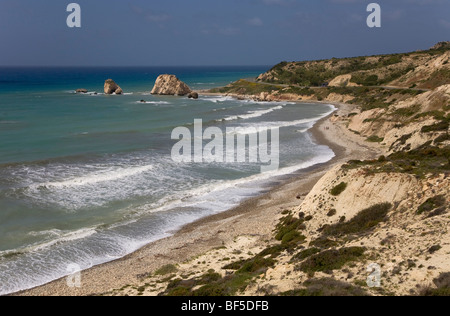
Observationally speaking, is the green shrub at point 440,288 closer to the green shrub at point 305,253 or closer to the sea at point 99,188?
the green shrub at point 305,253

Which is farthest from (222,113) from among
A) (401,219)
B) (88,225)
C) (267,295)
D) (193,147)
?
(267,295)

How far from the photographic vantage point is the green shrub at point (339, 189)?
1989 cm

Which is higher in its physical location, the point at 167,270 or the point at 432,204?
the point at 432,204

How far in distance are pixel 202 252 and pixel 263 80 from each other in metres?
125

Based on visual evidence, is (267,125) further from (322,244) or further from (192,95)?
(192,95)

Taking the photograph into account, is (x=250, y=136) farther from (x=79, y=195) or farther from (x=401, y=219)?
(x=401, y=219)

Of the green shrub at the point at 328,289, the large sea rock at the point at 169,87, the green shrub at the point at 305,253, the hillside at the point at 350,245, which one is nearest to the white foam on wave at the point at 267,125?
the hillside at the point at 350,245

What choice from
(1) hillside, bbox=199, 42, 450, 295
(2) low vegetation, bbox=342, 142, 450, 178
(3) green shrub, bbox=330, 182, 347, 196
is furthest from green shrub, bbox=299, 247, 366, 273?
(2) low vegetation, bbox=342, 142, 450, 178

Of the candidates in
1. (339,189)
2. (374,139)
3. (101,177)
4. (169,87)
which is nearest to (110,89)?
(169,87)

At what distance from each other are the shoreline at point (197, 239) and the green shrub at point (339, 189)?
3683 mm

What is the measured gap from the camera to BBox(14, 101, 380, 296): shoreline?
15.8 metres

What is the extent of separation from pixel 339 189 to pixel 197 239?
25.1ft

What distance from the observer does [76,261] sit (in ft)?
60.5

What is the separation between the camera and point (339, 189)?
20.0m
